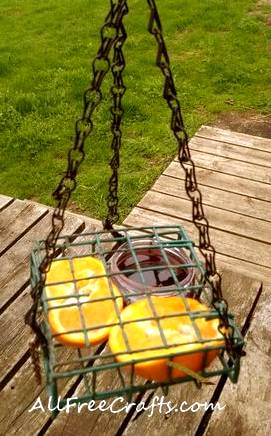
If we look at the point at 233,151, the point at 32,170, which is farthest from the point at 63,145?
the point at 233,151

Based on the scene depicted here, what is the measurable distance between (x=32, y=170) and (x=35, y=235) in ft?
6.23

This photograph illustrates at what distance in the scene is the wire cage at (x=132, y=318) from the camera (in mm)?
1285

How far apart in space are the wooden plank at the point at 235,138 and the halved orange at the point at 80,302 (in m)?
3.31

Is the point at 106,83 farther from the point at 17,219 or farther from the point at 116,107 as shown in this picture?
the point at 116,107

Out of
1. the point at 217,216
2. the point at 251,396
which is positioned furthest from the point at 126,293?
the point at 217,216

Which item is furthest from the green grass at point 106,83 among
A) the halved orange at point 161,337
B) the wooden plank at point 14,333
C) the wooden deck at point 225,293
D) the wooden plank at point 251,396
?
the halved orange at point 161,337

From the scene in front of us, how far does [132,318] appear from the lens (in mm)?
1378

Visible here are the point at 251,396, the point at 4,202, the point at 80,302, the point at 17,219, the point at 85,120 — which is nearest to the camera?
the point at 85,120

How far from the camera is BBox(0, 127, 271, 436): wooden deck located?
1862mm

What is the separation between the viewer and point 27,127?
500 centimetres

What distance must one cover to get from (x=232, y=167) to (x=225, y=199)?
0.46 meters

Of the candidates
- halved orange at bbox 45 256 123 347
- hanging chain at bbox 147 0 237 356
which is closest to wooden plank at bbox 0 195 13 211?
halved orange at bbox 45 256 123 347

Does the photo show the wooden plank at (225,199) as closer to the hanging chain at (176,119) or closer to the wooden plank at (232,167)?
the wooden plank at (232,167)

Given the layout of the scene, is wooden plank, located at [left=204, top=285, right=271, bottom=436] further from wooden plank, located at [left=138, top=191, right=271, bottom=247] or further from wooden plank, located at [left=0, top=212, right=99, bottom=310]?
wooden plank, located at [left=138, top=191, right=271, bottom=247]
